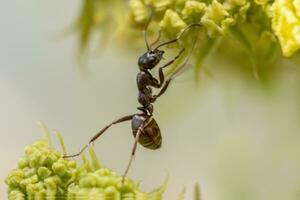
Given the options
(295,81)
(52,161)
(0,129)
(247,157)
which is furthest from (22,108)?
(52,161)

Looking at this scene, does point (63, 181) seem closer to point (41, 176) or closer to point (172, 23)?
point (41, 176)

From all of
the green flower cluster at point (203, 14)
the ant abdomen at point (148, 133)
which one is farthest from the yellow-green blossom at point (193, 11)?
the ant abdomen at point (148, 133)

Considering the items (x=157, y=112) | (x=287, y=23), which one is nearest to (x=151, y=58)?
(x=287, y=23)

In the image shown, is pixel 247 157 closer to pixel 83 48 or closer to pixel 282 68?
pixel 282 68

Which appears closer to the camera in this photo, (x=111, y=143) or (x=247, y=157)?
(x=247, y=157)

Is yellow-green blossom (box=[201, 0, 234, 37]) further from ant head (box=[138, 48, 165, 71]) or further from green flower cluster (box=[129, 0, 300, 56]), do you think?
ant head (box=[138, 48, 165, 71])

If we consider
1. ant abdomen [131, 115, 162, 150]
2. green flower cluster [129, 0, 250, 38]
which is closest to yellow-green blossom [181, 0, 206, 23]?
green flower cluster [129, 0, 250, 38]
